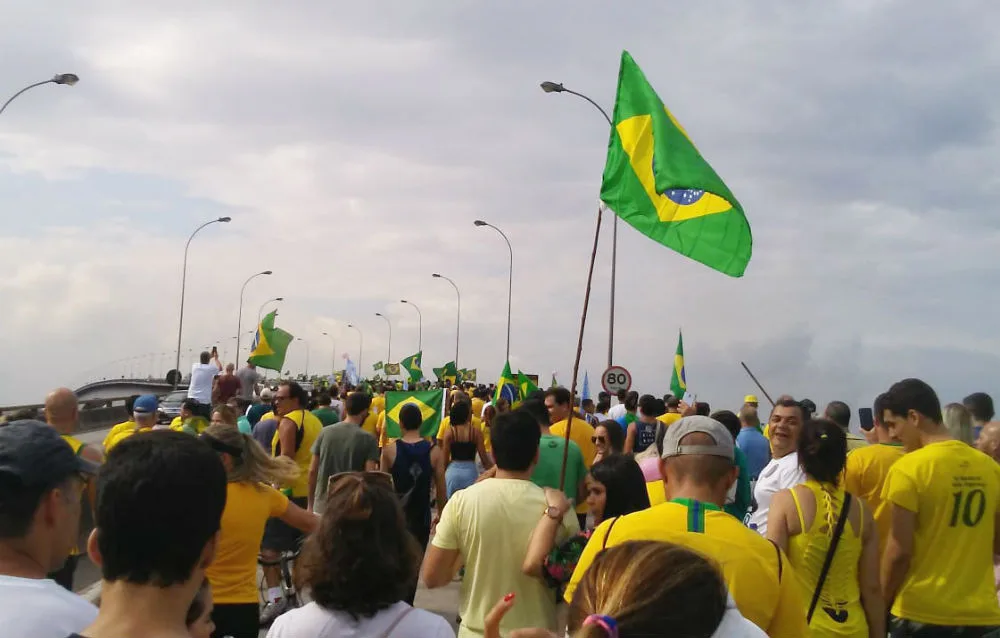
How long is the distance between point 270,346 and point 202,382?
7.30 m

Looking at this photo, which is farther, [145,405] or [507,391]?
[507,391]

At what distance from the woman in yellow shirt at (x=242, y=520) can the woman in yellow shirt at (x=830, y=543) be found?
7.70ft

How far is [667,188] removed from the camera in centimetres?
598

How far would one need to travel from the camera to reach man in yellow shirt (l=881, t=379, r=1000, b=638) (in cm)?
475

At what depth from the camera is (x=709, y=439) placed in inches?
→ 130

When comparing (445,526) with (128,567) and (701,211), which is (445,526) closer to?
(128,567)

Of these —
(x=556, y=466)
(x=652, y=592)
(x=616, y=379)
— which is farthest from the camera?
(x=616, y=379)

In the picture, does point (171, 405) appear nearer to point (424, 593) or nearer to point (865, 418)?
point (424, 593)

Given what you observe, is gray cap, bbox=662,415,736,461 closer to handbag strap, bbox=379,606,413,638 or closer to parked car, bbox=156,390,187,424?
handbag strap, bbox=379,606,413,638

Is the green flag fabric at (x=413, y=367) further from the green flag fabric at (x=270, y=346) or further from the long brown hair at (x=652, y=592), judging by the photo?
the long brown hair at (x=652, y=592)

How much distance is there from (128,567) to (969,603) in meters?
4.38

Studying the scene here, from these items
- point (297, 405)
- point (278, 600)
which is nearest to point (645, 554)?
point (278, 600)

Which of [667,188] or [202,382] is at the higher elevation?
[667,188]

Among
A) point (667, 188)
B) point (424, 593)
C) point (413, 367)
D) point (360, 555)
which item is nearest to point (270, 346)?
point (413, 367)
